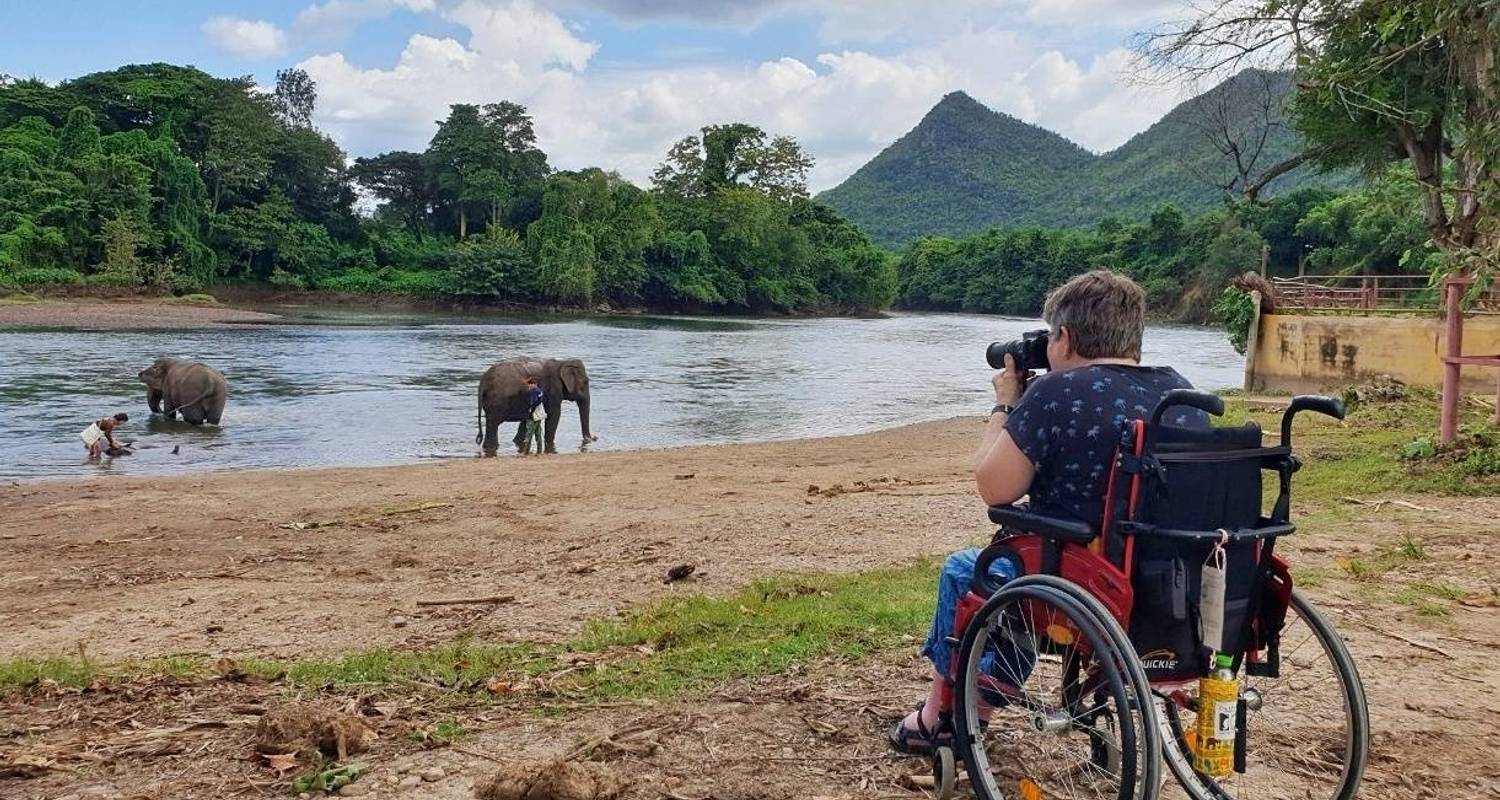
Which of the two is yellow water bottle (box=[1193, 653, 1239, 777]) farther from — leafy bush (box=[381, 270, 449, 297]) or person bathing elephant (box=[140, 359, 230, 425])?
leafy bush (box=[381, 270, 449, 297])

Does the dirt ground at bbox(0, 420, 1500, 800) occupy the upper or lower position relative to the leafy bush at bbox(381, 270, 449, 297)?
lower

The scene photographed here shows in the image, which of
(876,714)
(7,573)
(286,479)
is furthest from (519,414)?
(876,714)

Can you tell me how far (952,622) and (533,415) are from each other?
14.6 m

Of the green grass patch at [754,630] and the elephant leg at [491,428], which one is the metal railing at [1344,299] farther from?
the green grass patch at [754,630]

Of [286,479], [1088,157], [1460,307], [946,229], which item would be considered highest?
[1088,157]

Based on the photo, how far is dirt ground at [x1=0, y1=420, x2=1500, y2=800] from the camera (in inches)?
130

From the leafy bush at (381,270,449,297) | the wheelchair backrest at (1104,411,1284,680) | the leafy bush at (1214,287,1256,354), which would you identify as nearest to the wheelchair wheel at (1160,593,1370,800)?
the wheelchair backrest at (1104,411,1284,680)

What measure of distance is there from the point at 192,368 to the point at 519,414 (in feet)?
19.7

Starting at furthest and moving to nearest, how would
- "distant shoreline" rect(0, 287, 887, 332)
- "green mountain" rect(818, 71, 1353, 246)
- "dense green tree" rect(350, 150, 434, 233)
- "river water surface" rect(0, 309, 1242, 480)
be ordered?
"green mountain" rect(818, 71, 1353, 246) → "dense green tree" rect(350, 150, 434, 233) → "distant shoreline" rect(0, 287, 887, 332) → "river water surface" rect(0, 309, 1242, 480)

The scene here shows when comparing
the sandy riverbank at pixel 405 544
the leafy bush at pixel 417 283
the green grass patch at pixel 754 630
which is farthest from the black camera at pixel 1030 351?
the leafy bush at pixel 417 283

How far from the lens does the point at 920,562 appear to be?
653 centimetres

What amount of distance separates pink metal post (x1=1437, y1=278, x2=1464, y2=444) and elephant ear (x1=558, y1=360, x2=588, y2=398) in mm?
12178

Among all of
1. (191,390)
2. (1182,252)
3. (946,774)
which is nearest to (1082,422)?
(946,774)

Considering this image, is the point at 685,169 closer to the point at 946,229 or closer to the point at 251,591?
the point at 946,229
